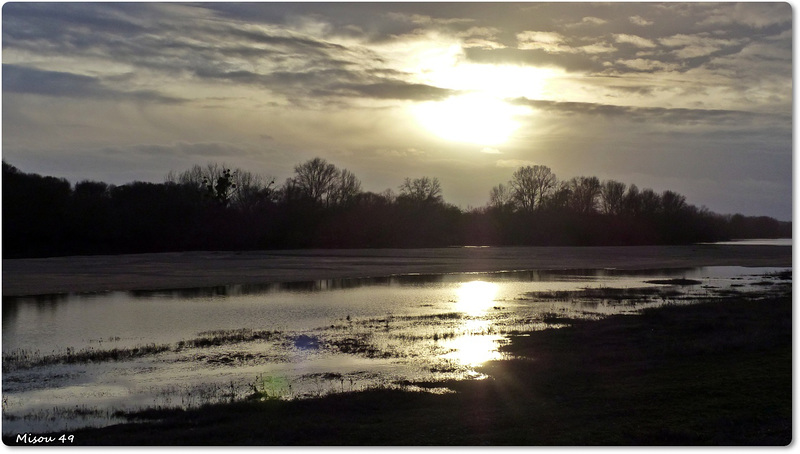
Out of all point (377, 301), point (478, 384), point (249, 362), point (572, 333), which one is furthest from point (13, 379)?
point (377, 301)

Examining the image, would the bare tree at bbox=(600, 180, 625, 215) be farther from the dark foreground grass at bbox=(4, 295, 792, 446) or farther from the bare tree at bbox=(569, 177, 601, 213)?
the dark foreground grass at bbox=(4, 295, 792, 446)

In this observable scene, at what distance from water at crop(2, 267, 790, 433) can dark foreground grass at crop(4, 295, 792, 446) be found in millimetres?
1657

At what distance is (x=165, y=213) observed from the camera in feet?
320

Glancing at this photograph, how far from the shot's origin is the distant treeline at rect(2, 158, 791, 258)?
7419 cm

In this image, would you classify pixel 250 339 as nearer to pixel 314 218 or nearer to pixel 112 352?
pixel 112 352

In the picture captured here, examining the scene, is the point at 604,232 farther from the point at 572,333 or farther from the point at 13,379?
the point at 13,379

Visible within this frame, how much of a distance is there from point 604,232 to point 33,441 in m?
128

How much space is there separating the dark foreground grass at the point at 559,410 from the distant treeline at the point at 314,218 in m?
57.1

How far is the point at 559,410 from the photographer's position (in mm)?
12328

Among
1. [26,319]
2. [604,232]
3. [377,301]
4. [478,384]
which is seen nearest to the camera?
[478,384]

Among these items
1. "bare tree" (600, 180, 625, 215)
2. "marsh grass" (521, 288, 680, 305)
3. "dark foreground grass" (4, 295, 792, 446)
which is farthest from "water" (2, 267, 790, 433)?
"bare tree" (600, 180, 625, 215)

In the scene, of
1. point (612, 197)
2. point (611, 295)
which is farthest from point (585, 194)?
point (611, 295)

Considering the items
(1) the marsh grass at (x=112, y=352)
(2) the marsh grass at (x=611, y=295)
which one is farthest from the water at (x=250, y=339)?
(2) the marsh grass at (x=611, y=295)

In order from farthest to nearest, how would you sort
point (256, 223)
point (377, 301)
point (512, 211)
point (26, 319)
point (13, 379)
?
point (512, 211)
point (256, 223)
point (377, 301)
point (26, 319)
point (13, 379)
